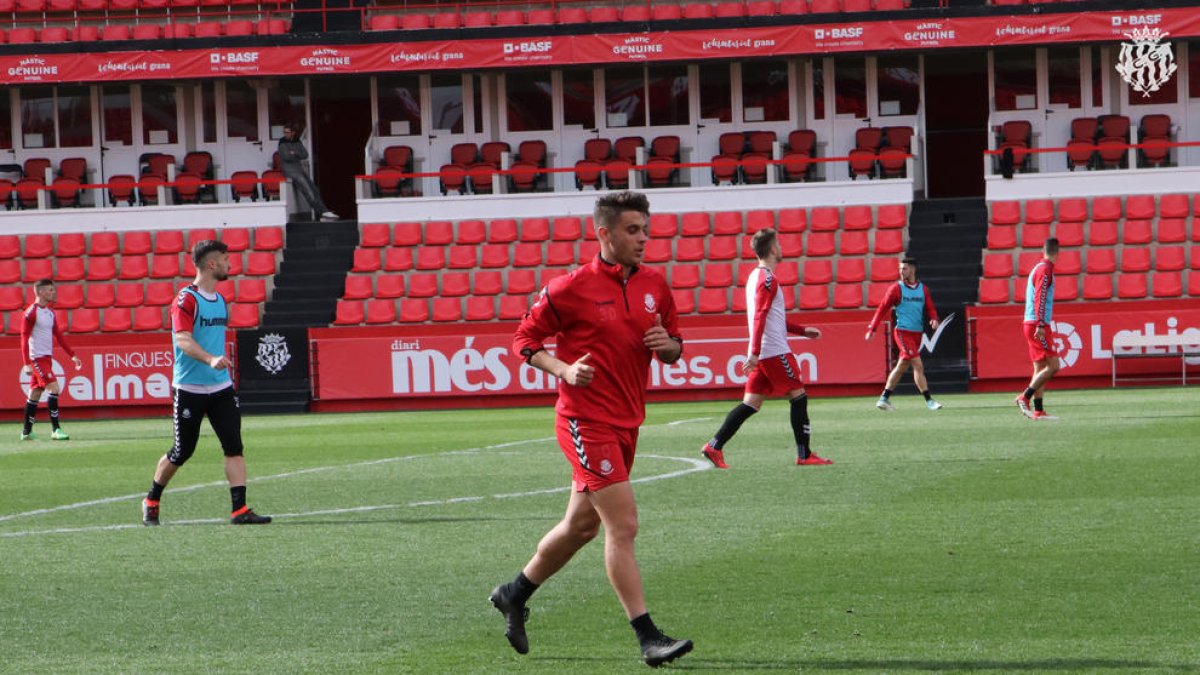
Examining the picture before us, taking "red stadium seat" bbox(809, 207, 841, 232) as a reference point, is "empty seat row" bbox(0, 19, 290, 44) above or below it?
above

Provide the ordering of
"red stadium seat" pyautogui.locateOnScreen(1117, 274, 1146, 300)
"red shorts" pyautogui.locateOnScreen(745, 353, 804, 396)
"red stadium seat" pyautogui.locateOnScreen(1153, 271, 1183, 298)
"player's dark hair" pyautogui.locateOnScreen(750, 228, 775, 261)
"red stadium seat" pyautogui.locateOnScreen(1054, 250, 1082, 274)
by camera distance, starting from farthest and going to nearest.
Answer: "red stadium seat" pyautogui.locateOnScreen(1054, 250, 1082, 274)
"red stadium seat" pyautogui.locateOnScreen(1117, 274, 1146, 300)
"red stadium seat" pyautogui.locateOnScreen(1153, 271, 1183, 298)
"red shorts" pyautogui.locateOnScreen(745, 353, 804, 396)
"player's dark hair" pyautogui.locateOnScreen(750, 228, 775, 261)

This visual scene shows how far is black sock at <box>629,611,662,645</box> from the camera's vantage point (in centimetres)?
678

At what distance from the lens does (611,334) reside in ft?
23.5

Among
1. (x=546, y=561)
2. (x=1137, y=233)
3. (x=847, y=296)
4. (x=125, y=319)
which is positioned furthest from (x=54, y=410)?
(x=1137, y=233)

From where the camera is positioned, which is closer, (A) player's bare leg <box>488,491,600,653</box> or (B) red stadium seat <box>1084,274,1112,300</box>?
(A) player's bare leg <box>488,491,600,653</box>

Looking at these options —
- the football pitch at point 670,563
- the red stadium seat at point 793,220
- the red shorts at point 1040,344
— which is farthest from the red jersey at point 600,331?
the red stadium seat at point 793,220

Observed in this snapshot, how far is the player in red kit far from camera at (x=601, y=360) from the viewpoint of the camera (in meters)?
7.04

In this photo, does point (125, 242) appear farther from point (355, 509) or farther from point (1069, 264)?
point (355, 509)

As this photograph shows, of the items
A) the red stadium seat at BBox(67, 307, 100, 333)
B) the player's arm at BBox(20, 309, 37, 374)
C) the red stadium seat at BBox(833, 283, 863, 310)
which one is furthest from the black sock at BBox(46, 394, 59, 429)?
the red stadium seat at BBox(833, 283, 863, 310)

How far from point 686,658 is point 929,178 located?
36.3 metres

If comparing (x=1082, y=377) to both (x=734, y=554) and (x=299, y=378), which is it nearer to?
(x=299, y=378)

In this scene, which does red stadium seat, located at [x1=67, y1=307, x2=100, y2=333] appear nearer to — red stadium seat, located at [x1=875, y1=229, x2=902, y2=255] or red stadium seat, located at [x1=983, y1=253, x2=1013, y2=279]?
red stadium seat, located at [x1=875, y1=229, x2=902, y2=255]

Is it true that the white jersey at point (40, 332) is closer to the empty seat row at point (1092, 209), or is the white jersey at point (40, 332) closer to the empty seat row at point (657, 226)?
the empty seat row at point (657, 226)

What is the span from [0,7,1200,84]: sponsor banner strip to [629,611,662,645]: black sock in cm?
3076
